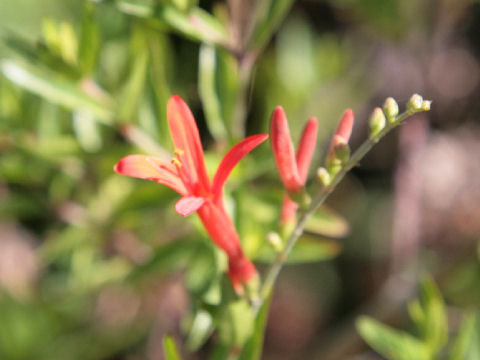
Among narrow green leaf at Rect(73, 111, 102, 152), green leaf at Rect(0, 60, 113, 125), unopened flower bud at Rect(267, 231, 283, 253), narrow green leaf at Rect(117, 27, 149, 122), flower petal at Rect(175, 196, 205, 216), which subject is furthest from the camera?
narrow green leaf at Rect(73, 111, 102, 152)

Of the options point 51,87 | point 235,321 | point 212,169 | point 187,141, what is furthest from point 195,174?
point 51,87

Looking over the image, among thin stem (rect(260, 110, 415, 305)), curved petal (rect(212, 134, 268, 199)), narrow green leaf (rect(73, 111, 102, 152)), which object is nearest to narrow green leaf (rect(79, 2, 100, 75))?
narrow green leaf (rect(73, 111, 102, 152))

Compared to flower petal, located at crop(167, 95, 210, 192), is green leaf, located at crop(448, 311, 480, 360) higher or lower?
lower

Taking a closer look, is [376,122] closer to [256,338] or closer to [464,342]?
[256,338]

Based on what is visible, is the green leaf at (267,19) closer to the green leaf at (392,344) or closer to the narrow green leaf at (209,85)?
the narrow green leaf at (209,85)

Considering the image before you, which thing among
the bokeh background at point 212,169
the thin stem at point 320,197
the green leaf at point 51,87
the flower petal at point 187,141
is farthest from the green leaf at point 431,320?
the green leaf at point 51,87

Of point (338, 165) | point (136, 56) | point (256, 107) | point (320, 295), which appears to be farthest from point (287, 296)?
point (338, 165)

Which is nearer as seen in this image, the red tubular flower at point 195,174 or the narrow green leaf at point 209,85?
the red tubular flower at point 195,174

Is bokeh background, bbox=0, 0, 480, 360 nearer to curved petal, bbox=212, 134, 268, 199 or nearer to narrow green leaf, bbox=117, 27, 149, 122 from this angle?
narrow green leaf, bbox=117, 27, 149, 122
